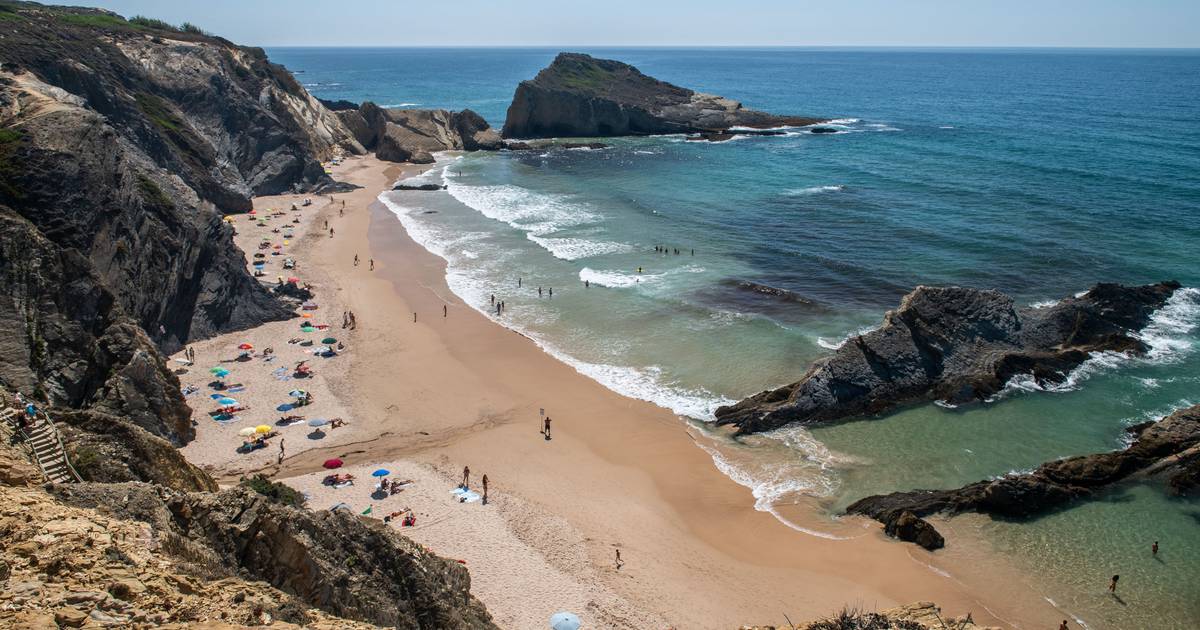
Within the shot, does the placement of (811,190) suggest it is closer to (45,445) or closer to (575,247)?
(575,247)

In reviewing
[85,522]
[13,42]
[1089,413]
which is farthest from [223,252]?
[1089,413]

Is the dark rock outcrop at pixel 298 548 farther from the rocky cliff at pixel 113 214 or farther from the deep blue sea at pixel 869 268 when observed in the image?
the deep blue sea at pixel 869 268

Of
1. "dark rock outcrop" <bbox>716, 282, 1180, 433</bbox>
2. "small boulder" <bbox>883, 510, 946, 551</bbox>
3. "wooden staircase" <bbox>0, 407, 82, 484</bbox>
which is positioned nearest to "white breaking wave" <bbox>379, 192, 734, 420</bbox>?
"dark rock outcrop" <bbox>716, 282, 1180, 433</bbox>

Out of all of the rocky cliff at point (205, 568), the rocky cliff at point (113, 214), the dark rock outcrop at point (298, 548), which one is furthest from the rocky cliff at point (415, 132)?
the rocky cliff at point (205, 568)

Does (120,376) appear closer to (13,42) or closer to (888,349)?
(888,349)

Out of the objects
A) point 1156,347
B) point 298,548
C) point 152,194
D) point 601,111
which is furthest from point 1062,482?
point 601,111

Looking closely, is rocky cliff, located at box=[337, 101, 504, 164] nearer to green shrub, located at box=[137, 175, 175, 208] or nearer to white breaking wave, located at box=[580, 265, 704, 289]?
white breaking wave, located at box=[580, 265, 704, 289]
